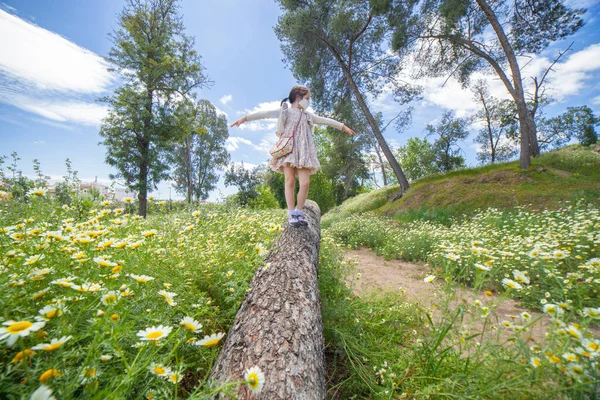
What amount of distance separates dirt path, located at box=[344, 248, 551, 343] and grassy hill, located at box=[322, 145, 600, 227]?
3.45 meters

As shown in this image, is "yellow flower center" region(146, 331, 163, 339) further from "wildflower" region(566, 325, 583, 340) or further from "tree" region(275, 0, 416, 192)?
"tree" region(275, 0, 416, 192)

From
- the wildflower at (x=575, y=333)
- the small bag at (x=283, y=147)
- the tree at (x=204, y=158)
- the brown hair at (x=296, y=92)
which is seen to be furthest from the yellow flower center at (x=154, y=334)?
the tree at (x=204, y=158)

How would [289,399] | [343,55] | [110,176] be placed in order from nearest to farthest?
[289,399], [343,55], [110,176]

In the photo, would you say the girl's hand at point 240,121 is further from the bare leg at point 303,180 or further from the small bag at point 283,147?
the bare leg at point 303,180

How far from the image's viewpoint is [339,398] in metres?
1.61

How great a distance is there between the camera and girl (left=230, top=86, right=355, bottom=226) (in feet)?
10.8

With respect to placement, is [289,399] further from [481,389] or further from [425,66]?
[425,66]

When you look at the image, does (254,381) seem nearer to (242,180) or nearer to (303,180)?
(303,180)

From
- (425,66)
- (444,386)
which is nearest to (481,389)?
(444,386)

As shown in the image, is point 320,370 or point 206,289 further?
point 206,289

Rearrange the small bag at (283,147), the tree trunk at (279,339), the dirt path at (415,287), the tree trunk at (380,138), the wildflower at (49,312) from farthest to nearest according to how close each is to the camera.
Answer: the tree trunk at (380,138) < the small bag at (283,147) < the dirt path at (415,287) < the tree trunk at (279,339) < the wildflower at (49,312)

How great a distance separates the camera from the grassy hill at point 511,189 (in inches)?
239

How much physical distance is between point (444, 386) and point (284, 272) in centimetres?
125

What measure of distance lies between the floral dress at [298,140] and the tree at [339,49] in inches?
325
